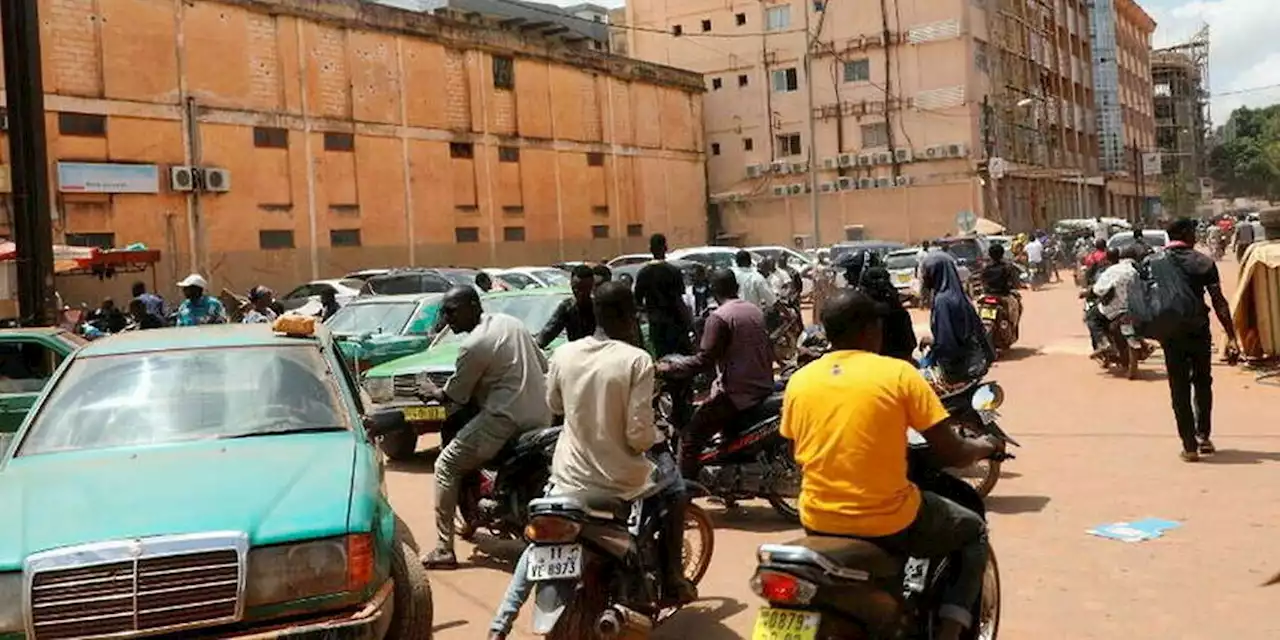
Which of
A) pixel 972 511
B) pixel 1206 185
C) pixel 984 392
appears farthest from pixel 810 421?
pixel 1206 185

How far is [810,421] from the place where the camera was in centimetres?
384

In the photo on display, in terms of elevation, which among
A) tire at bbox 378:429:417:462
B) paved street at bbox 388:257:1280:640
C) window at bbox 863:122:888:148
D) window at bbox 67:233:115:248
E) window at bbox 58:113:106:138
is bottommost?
paved street at bbox 388:257:1280:640

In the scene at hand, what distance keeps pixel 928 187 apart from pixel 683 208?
10.0 m

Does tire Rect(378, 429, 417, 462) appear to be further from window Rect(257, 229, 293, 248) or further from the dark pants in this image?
window Rect(257, 229, 293, 248)

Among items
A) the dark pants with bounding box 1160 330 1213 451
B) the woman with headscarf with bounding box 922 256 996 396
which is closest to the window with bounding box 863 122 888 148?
the dark pants with bounding box 1160 330 1213 451

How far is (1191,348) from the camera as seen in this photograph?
8422 millimetres

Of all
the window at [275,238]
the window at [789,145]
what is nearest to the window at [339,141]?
the window at [275,238]

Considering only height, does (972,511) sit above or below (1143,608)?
above

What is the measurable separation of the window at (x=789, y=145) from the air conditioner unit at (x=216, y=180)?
26.8 meters

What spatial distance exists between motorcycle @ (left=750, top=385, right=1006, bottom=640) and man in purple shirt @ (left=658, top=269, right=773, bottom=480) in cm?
318

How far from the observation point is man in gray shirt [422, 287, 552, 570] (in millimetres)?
6340

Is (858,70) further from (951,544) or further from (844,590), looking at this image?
→ (844,590)

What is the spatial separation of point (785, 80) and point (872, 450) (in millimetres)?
47320

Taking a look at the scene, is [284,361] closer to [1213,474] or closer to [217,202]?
[1213,474]
